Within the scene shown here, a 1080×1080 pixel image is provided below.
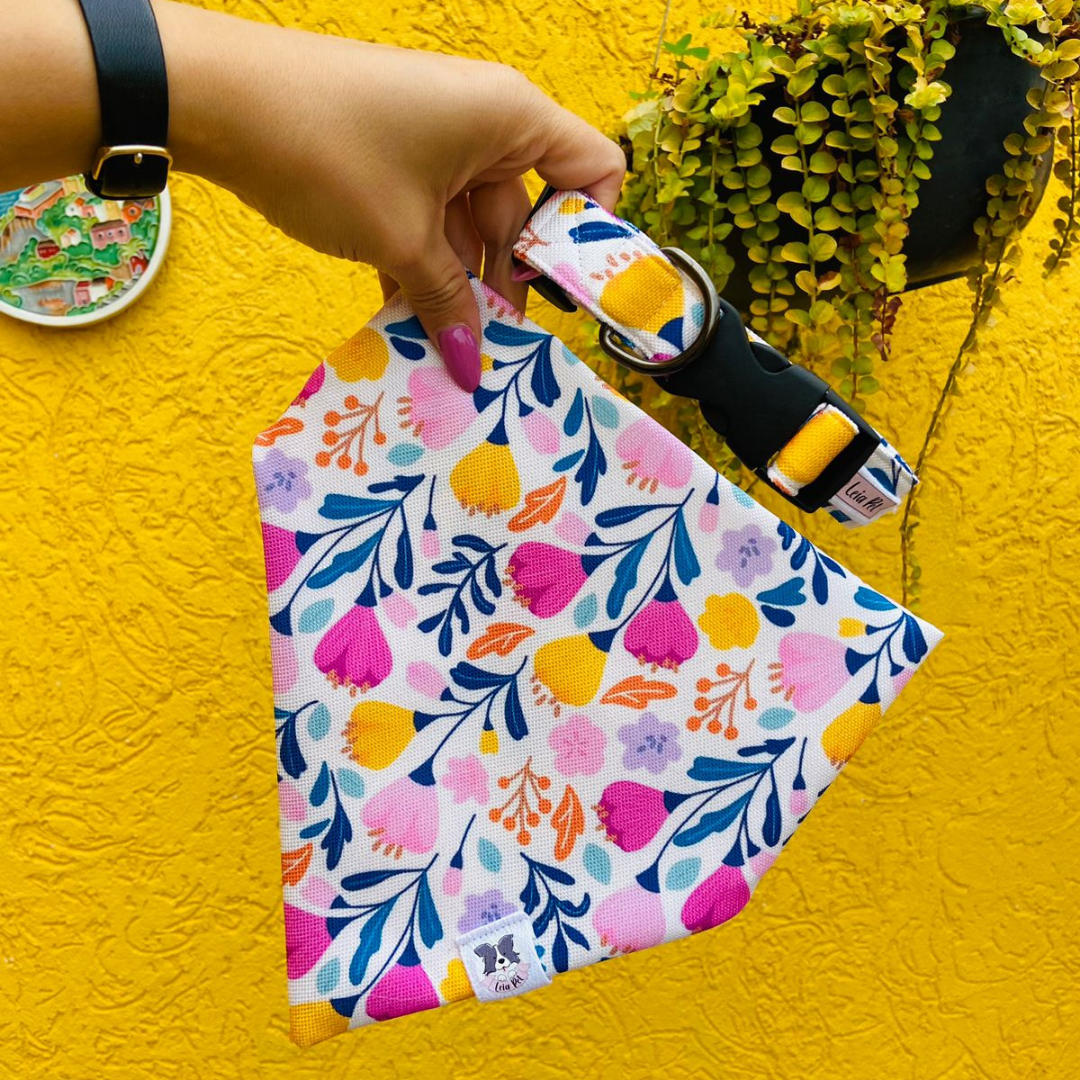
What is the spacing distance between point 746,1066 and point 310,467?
93 centimetres

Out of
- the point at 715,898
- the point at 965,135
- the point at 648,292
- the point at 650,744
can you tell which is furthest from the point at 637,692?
the point at 965,135

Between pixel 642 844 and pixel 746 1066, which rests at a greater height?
pixel 642 844

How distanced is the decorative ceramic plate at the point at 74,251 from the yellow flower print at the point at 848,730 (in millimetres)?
755

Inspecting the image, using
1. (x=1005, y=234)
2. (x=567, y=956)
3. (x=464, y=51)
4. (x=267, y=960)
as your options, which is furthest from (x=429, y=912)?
(x=464, y=51)

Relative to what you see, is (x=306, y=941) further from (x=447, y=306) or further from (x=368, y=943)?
(x=447, y=306)

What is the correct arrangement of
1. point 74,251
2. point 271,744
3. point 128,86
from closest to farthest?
point 128,86 → point 74,251 → point 271,744

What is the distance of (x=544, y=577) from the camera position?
602 mm

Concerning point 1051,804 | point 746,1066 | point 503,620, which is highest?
point 503,620

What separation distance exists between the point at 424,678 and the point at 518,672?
6cm

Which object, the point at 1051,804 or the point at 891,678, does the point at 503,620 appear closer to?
the point at 891,678

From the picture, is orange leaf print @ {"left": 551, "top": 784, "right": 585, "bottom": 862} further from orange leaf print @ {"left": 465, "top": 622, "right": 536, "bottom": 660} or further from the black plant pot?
the black plant pot

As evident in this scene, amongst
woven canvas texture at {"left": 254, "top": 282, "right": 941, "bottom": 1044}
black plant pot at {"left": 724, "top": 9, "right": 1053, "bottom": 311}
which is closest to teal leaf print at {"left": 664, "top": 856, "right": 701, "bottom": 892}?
woven canvas texture at {"left": 254, "top": 282, "right": 941, "bottom": 1044}

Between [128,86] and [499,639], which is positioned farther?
[499,639]

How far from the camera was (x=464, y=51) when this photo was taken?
0.99 m
